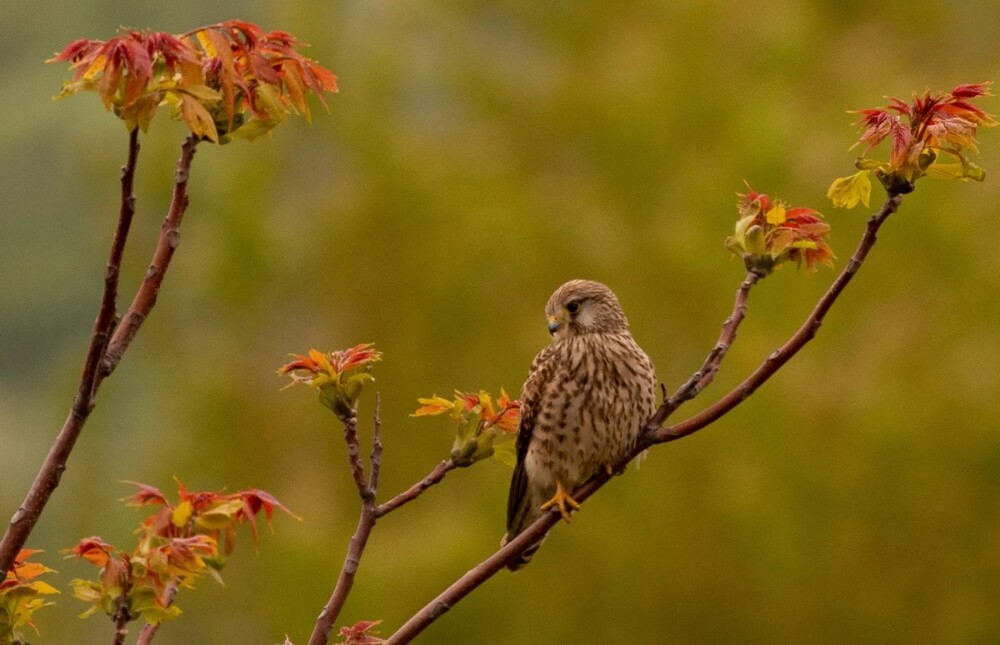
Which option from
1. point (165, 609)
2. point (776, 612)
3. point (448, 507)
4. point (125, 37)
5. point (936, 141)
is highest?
point (448, 507)

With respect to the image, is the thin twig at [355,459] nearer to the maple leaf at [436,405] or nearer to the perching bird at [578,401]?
the maple leaf at [436,405]

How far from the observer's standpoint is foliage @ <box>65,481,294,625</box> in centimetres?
218

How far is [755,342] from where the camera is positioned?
23.6ft

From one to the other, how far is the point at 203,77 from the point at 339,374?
65 centimetres

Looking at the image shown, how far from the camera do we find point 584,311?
4000mm

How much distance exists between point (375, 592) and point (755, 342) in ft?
8.50

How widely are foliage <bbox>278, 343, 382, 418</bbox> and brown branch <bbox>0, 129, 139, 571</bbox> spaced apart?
1.76 ft

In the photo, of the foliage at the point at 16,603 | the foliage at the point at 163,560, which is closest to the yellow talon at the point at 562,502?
the foliage at the point at 163,560

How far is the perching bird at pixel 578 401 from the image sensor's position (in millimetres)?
3771

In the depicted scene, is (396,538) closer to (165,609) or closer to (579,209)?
(579,209)

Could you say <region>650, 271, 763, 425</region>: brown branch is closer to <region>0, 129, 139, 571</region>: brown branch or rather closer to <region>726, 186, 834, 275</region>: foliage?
<region>726, 186, 834, 275</region>: foliage

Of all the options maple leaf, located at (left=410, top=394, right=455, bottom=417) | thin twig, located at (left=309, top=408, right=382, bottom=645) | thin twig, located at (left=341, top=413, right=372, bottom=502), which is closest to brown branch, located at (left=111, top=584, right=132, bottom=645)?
thin twig, located at (left=309, top=408, right=382, bottom=645)

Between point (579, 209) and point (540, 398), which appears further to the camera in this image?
point (579, 209)

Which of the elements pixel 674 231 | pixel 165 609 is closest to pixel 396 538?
pixel 674 231
